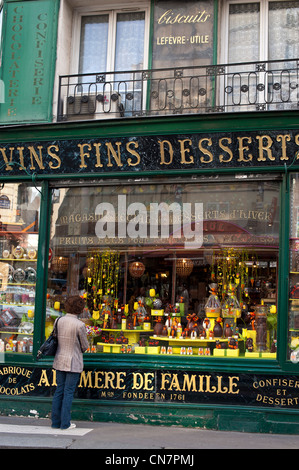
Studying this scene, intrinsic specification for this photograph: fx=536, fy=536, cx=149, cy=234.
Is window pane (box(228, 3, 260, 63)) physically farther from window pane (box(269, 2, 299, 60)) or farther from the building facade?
window pane (box(269, 2, 299, 60))

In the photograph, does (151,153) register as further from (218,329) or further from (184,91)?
(218,329)

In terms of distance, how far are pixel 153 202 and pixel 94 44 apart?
3.14 metres

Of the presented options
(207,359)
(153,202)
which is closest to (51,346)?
(207,359)

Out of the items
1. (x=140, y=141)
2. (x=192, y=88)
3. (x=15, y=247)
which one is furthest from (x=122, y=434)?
(x=192, y=88)

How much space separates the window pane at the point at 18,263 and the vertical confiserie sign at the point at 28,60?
1.30m

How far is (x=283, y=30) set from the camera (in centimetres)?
886

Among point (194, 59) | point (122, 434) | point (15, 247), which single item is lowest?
point (122, 434)

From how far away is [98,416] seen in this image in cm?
802

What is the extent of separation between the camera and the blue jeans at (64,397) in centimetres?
727

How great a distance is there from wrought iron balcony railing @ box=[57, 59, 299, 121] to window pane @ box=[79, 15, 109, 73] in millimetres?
385

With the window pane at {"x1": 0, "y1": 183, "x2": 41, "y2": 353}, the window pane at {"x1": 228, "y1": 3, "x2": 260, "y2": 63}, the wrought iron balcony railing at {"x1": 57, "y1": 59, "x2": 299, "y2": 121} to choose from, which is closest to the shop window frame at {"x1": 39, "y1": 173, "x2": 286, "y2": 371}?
the wrought iron balcony railing at {"x1": 57, "y1": 59, "x2": 299, "y2": 121}

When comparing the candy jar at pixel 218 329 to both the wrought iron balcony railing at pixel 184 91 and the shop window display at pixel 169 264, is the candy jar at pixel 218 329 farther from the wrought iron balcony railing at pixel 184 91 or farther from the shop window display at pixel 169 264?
the wrought iron balcony railing at pixel 184 91

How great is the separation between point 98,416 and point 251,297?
9.81ft
